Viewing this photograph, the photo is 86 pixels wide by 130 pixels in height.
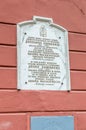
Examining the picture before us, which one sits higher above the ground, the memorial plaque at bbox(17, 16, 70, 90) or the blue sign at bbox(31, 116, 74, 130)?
the memorial plaque at bbox(17, 16, 70, 90)

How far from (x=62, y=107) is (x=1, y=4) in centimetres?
146

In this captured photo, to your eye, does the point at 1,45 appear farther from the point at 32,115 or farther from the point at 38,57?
the point at 32,115

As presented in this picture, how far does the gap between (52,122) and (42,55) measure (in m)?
0.83

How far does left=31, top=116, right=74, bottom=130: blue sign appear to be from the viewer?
4812mm

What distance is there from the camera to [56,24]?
17.0 ft

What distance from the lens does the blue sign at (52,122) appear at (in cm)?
481

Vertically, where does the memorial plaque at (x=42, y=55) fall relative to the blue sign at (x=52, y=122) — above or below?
above

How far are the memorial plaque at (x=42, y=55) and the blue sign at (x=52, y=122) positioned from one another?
36 cm

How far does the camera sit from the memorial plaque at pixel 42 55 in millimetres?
4859

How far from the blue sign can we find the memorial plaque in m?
0.36

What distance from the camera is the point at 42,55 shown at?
16.4 ft

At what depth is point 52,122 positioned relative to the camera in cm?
492

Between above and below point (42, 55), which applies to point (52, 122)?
below

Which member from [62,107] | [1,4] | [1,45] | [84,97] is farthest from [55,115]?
[1,4]
